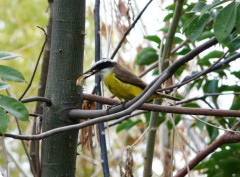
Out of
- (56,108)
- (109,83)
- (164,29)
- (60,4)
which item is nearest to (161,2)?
(164,29)

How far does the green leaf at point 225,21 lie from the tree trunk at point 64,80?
0.44 meters

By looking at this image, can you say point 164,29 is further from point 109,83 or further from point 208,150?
point 208,150

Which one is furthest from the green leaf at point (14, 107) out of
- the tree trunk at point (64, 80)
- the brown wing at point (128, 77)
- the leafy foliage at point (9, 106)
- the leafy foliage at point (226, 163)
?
the brown wing at point (128, 77)

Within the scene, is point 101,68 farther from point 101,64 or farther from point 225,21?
point 225,21

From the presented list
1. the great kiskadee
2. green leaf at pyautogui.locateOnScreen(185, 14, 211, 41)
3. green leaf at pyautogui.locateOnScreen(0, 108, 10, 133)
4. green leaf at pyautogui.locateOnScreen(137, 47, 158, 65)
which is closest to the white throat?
the great kiskadee

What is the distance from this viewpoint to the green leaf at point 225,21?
1.18m

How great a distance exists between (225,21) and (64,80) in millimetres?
527

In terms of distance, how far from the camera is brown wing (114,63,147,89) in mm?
1995

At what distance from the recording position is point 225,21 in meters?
1.20

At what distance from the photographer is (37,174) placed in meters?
1.38

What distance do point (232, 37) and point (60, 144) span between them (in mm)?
664

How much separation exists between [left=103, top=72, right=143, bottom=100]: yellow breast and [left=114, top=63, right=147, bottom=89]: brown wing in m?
0.02

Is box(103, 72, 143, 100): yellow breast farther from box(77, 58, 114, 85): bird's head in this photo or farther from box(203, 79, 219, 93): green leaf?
box(203, 79, 219, 93): green leaf

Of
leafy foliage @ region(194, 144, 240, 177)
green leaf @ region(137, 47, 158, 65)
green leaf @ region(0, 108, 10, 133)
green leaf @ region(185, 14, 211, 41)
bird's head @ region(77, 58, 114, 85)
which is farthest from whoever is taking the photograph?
green leaf @ region(137, 47, 158, 65)
